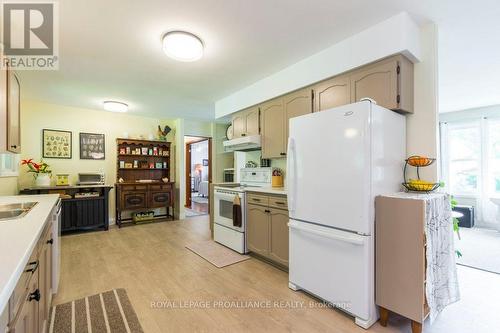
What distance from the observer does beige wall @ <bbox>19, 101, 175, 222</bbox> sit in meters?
4.26

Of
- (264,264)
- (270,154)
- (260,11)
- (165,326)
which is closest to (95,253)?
(165,326)

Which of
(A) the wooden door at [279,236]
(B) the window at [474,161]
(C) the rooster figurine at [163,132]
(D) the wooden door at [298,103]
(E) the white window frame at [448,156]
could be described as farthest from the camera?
(C) the rooster figurine at [163,132]

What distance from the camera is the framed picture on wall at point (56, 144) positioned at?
14.4 feet

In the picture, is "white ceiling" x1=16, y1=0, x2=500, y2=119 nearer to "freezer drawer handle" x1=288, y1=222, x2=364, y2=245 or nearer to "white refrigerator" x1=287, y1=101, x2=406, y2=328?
"white refrigerator" x1=287, y1=101, x2=406, y2=328

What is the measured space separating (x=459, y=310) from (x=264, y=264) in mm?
1855

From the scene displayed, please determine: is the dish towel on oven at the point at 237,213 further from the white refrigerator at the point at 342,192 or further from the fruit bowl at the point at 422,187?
the fruit bowl at the point at 422,187

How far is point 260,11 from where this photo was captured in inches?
75.0

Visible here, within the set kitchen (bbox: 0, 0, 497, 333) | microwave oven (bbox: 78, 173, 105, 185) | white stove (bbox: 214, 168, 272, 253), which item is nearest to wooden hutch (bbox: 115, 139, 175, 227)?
microwave oven (bbox: 78, 173, 105, 185)

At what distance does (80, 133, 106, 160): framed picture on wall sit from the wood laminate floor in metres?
1.87

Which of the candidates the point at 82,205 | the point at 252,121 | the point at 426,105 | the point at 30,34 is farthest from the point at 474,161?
the point at 82,205

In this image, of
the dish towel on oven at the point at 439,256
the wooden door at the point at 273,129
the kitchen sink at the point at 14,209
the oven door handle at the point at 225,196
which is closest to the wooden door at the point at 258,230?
the oven door handle at the point at 225,196

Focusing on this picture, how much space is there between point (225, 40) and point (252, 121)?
1457 mm

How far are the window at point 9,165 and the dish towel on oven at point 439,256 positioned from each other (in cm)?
497

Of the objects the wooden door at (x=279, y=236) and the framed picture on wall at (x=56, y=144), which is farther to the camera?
the framed picture on wall at (x=56, y=144)
